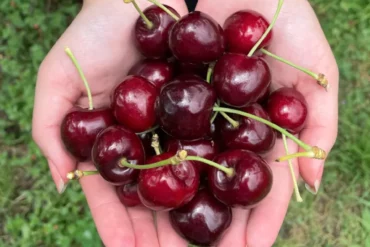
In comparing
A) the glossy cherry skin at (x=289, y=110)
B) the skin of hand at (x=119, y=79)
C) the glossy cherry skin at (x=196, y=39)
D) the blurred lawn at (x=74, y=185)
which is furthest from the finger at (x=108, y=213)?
the blurred lawn at (x=74, y=185)

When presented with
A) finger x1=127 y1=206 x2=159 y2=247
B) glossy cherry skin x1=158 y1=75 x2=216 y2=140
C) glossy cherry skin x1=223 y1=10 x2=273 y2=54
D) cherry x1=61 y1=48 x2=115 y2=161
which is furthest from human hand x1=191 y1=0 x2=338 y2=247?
cherry x1=61 y1=48 x2=115 y2=161

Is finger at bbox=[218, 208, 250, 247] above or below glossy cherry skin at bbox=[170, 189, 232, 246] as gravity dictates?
below

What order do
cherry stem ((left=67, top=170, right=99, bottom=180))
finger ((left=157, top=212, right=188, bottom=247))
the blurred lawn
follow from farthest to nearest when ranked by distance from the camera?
the blurred lawn, finger ((left=157, top=212, right=188, bottom=247)), cherry stem ((left=67, top=170, right=99, bottom=180))

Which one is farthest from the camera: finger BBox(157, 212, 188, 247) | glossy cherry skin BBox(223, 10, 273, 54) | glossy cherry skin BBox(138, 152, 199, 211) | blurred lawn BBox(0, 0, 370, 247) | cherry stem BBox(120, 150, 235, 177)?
blurred lawn BBox(0, 0, 370, 247)

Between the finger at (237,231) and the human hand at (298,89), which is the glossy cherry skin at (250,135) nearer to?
the human hand at (298,89)

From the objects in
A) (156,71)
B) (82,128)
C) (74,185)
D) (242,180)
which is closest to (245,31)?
(156,71)

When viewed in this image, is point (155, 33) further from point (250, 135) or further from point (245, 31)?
point (250, 135)

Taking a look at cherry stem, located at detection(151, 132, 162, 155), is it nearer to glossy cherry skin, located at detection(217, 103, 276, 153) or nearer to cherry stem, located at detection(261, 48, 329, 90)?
glossy cherry skin, located at detection(217, 103, 276, 153)
